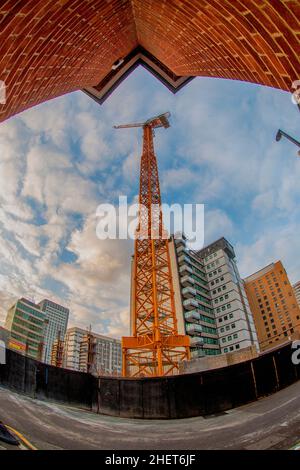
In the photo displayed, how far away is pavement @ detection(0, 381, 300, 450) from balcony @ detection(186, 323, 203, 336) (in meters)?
38.3

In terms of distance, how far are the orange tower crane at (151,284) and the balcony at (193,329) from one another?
47.0ft

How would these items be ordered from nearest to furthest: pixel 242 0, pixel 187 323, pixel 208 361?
pixel 242 0
pixel 208 361
pixel 187 323

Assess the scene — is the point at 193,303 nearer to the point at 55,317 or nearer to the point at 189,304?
the point at 189,304

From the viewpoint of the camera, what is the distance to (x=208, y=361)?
16.7m

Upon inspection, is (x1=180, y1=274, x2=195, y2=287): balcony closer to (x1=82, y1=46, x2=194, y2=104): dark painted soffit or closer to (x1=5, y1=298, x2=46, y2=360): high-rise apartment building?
(x1=82, y1=46, x2=194, y2=104): dark painted soffit

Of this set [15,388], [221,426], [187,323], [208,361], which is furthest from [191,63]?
[187,323]

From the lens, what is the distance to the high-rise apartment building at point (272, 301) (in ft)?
246

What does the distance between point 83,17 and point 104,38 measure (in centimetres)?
244

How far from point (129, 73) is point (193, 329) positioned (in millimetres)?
41675

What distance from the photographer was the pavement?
14.1 feet

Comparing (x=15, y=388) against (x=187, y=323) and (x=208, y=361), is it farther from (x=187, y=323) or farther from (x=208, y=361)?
(x=187, y=323)

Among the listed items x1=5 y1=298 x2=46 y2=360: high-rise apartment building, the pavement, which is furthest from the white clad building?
x1=5 y1=298 x2=46 y2=360: high-rise apartment building

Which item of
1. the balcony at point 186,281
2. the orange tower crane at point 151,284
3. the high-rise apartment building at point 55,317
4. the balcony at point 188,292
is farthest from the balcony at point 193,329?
the high-rise apartment building at point 55,317

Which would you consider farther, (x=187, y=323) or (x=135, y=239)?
(x=187, y=323)
